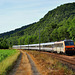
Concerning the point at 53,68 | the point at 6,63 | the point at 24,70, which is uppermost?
the point at 6,63

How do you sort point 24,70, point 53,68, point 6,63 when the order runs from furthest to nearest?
point 6,63 < point 24,70 < point 53,68

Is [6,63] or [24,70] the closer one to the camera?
[24,70]

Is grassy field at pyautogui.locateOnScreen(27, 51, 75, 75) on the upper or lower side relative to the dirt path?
upper

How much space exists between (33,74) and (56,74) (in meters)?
2.04

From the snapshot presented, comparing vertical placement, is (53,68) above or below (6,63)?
below

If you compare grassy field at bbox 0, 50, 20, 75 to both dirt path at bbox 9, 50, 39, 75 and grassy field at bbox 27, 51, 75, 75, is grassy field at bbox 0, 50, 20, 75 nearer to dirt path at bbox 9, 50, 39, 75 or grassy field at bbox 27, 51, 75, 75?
dirt path at bbox 9, 50, 39, 75

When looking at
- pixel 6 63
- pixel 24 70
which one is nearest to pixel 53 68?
pixel 24 70

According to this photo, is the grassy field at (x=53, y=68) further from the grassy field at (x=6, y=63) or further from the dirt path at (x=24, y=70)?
the grassy field at (x=6, y=63)

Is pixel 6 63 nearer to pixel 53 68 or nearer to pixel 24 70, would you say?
pixel 24 70

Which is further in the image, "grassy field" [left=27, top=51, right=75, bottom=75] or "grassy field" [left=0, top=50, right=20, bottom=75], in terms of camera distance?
"grassy field" [left=0, top=50, right=20, bottom=75]

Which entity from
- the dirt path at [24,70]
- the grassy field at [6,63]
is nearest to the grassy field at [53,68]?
the dirt path at [24,70]

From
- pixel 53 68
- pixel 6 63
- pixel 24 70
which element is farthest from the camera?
pixel 6 63

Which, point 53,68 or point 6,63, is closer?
point 53,68

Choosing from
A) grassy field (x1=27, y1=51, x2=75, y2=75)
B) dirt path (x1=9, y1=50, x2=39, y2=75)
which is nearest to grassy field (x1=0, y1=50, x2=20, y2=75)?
dirt path (x1=9, y1=50, x2=39, y2=75)
